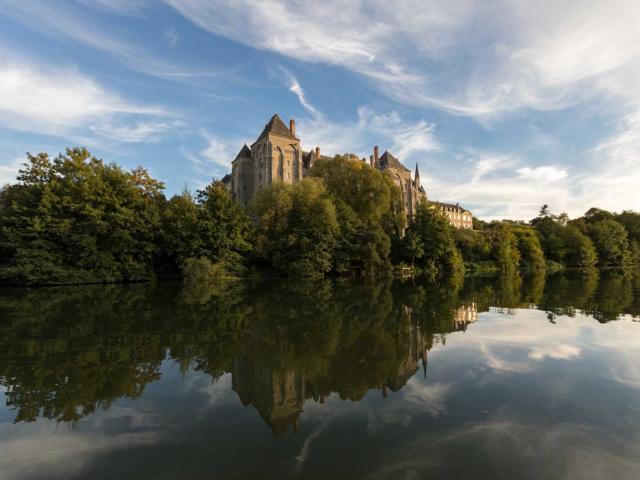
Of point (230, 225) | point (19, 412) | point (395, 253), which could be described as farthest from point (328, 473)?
point (395, 253)

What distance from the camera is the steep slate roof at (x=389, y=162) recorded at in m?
71.4

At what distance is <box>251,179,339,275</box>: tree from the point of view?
33219 millimetres

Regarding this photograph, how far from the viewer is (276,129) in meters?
57.8

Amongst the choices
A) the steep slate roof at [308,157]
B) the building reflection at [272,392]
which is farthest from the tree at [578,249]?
the building reflection at [272,392]

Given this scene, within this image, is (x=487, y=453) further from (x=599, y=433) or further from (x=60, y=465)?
(x=60, y=465)

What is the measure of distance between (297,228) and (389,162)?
4345cm

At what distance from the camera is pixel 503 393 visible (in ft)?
16.6

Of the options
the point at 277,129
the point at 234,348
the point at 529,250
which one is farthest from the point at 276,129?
the point at 234,348

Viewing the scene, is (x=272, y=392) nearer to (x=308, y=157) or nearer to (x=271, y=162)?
(x=271, y=162)

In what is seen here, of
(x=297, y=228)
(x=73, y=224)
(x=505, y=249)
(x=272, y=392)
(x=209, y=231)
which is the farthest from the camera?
(x=505, y=249)

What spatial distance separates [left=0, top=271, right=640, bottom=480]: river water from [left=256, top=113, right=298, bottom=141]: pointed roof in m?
51.6

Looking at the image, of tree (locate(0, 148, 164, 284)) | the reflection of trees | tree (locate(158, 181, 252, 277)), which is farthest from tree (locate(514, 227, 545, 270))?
tree (locate(0, 148, 164, 284))

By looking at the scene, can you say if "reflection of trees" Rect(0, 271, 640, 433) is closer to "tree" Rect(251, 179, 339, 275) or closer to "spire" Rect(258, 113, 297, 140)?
"tree" Rect(251, 179, 339, 275)

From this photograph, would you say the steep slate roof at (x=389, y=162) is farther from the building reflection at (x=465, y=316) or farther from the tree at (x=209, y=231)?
the building reflection at (x=465, y=316)
